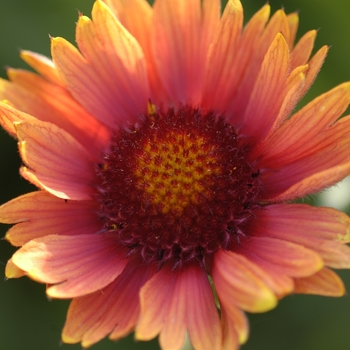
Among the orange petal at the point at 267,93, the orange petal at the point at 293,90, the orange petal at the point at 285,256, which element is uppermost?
the orange petal at the point at 267,93

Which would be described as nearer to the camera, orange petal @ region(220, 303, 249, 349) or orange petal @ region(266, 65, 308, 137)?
orange petal @ region(220, 303, 249, 349)

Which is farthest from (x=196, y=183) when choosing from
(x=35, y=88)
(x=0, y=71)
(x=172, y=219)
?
(x=0, y=71)

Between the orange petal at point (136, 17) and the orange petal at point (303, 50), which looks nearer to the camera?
the orange petal at point (303, 50)

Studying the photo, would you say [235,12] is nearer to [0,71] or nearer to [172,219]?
[172,219]

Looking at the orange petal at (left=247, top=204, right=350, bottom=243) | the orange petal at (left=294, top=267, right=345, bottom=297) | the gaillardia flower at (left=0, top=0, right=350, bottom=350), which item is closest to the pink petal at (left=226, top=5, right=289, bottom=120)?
the gaillardia flower at (left=0, top=0, right=350, bottom=350)

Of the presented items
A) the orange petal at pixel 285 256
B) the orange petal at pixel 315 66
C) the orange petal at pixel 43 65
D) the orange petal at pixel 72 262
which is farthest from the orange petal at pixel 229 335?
the orange petal at pixel 43 65

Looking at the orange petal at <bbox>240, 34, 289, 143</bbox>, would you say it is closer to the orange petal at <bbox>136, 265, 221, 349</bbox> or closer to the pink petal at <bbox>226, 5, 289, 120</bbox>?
the pink petal at <bbox>226, 5, 289, 120</bbox>

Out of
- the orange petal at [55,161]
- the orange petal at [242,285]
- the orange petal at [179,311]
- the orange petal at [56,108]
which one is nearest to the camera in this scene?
the orange petal at [242,285]

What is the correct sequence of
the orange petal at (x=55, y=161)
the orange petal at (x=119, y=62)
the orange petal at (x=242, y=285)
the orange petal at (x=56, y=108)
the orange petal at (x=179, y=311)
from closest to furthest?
the orange petal at (x=242, y=285) → the orange petal at (x=179, y=311) → the orange petal at (x=55, y=161) → the orange petal at (x=119, y=62) → the orange petal at (x=56, y=108)

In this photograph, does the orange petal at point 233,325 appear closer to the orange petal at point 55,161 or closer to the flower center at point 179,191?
the flower center at point 179,191
